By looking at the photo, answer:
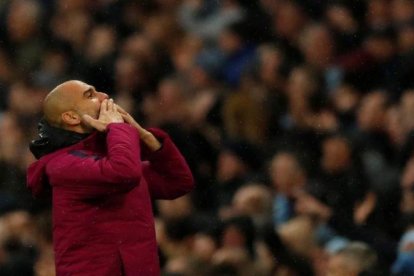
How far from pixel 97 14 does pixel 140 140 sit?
4151 mm

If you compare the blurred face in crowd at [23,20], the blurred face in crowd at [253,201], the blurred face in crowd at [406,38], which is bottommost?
the blurred face in crowd at [253,201]

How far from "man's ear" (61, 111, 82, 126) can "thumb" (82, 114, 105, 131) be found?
0.08ft

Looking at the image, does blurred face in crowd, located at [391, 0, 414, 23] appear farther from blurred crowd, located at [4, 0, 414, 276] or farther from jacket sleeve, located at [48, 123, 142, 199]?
jacket sleeve, located at [48, 123, 142, 199]

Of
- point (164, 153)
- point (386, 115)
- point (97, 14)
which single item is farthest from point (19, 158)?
point (164, 153)

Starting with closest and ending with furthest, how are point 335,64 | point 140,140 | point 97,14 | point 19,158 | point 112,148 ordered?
point 112,148
point 140,140
point 335,64
point 19,158
point 97,14

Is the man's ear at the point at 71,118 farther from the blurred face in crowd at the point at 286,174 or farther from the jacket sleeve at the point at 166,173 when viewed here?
the blurred face in crowd at the point at 286,174

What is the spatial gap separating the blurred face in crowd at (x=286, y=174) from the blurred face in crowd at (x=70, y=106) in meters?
2.25

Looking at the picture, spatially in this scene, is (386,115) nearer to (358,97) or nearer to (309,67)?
(358,97)

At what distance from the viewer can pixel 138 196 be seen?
12.5 feet

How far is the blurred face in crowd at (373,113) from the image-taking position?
580 cm

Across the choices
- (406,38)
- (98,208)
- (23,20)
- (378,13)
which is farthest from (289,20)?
(98,208)

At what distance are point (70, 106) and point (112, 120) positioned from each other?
141 millimetres

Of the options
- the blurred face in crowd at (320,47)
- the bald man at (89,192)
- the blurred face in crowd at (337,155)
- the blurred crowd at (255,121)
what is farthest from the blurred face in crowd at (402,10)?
the bald man at (89,192)

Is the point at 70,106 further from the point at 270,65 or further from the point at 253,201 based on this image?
the point at 270,65
